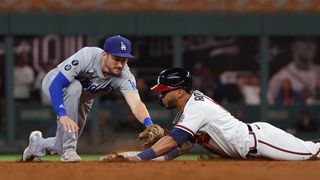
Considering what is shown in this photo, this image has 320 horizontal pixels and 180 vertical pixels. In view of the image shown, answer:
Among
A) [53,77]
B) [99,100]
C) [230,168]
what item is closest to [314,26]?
[99,100]

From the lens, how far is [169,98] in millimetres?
9875

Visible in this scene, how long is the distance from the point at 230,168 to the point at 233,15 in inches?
414

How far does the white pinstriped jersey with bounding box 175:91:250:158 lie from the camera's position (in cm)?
960

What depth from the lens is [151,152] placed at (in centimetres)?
960

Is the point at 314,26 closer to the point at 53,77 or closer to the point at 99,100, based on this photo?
the point at 99,100

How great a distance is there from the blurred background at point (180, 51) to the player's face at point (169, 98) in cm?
832

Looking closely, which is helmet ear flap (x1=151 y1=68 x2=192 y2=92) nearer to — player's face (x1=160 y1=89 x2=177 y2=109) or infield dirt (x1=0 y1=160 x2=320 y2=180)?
player's face (x1=160 y1=89 x2=177 y2=109)

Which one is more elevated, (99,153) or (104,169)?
(104,169)

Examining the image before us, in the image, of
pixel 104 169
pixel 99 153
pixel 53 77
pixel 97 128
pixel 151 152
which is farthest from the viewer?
pixel 97 128

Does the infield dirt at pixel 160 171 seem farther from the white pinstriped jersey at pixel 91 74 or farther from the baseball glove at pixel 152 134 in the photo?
the white pinstriped jersey at pixel 91 74

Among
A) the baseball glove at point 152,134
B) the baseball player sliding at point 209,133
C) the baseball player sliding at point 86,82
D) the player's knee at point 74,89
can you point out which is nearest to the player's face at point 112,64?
the baseball player sliding at point 86,82

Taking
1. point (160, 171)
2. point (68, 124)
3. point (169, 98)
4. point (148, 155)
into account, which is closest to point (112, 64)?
point (169, 98)

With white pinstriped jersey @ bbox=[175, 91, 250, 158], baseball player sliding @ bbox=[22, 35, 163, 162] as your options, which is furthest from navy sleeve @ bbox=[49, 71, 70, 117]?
white pinstriped jersey @ bbox=[175, 91, 250, 158]

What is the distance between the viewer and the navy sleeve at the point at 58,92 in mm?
10039
